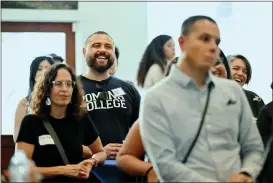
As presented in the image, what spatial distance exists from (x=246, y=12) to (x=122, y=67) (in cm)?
147

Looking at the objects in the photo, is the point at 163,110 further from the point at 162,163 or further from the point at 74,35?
the point at 74,35

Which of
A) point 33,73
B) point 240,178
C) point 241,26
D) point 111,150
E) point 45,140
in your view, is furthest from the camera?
point 241,26

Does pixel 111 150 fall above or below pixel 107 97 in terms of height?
below

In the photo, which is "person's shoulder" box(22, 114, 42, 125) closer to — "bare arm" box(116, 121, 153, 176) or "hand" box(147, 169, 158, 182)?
"bare arm" box(116, 121, 153, 176)

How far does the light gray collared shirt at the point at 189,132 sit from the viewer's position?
2084mm

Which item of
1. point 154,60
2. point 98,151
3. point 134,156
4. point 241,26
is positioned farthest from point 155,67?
point 241,26

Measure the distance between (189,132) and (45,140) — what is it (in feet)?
3.27

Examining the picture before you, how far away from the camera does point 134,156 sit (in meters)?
2.26

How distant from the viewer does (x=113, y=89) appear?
3.63 metres

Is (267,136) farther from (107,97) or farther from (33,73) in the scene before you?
(33,73)

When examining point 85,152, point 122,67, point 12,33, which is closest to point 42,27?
point 12,33

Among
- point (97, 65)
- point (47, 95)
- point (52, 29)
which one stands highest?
point (52, 29)

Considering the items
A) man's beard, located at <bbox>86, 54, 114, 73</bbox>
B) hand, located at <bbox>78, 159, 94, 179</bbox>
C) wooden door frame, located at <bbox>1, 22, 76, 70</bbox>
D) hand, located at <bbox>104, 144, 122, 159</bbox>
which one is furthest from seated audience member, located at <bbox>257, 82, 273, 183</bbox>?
wooden door frame, located at <bbox>1, 22, 76, 70</bbox>

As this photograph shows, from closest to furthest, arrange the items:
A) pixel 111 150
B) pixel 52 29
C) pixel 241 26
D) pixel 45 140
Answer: pixel 45 140
pixel 111 150
pixel 241 26
pixel 52 29
